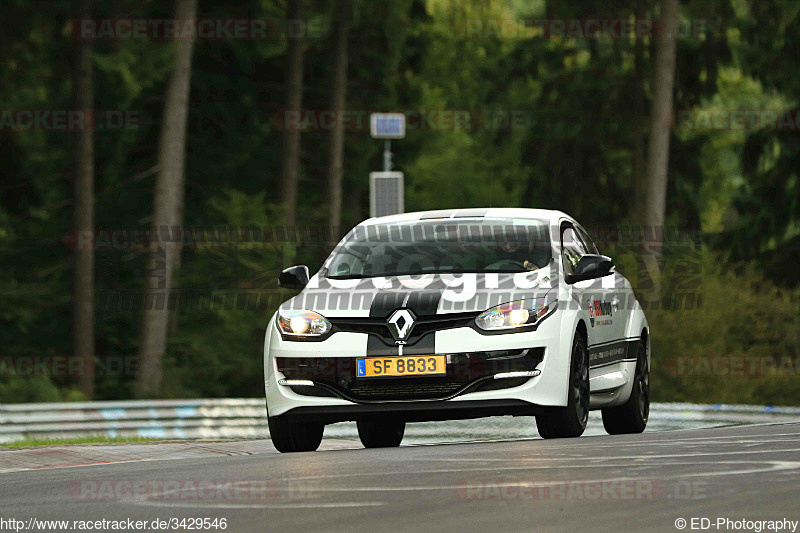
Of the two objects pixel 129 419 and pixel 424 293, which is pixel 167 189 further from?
pixel 424 293

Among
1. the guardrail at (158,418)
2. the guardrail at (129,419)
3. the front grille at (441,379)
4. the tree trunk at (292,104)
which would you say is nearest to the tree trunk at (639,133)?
the tree trunk at (292,104)

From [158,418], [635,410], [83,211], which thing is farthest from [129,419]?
[83,211]

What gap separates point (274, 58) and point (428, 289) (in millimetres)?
33848

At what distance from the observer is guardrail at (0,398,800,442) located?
21000 millimetres

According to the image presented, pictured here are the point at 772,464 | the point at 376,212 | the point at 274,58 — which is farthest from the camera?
the point at 274,58

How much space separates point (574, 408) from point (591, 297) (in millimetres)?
1132

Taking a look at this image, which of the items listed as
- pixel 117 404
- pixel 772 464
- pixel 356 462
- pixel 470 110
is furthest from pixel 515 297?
pixel 470 110

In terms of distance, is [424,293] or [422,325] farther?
[424,293]

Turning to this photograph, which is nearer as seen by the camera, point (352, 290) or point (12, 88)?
point (352, 290)

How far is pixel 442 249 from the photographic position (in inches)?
542

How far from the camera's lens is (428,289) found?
12.6 meters

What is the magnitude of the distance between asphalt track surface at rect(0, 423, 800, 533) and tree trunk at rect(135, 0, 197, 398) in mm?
21117

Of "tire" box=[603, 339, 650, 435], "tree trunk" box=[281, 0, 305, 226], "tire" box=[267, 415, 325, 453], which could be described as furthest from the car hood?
"tree trunk" box=[281, 0, 305, 226]

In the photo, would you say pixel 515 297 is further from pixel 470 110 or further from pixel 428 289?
pixel 470 110
